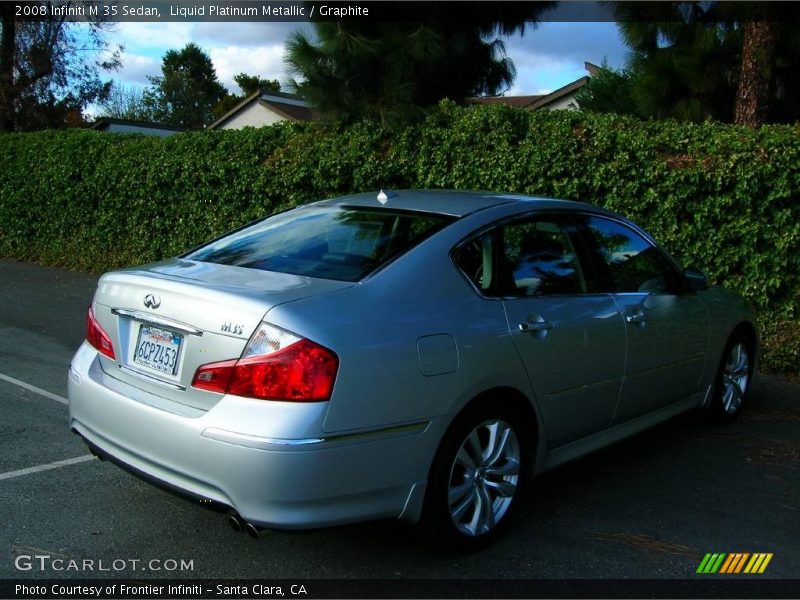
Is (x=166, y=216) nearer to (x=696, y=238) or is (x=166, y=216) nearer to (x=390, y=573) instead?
(x=696, y=238)

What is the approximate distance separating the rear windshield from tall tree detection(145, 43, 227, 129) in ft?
272

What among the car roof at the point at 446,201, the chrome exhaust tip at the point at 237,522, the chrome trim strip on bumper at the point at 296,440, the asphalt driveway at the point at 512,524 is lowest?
the asphalt driveway at the point at 512,524

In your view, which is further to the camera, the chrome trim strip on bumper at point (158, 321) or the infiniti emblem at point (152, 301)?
the infiniti emblem at point (152, 301)

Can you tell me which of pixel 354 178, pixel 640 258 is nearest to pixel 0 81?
pixel 354 178

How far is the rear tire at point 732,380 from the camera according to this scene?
5.71 m

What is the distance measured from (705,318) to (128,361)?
11.9 feet

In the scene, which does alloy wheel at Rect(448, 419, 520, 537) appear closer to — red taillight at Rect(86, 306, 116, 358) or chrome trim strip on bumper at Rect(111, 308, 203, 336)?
chrome trim strip on bumper at Rect(111, 308, 203, 336)

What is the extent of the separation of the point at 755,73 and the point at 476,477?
7.58 m

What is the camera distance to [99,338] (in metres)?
3.94

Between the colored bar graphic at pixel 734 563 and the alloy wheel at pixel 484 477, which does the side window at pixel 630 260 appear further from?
the colored bar graphic at pixel 734 563

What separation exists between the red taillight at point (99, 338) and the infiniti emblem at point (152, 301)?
36 cm

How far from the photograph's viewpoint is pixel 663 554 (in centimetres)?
383

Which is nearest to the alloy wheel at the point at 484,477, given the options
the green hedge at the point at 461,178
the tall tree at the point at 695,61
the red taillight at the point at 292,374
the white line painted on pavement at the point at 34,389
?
the red taillight at the point at 292,374

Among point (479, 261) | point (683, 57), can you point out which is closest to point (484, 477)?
point (479, 261)
